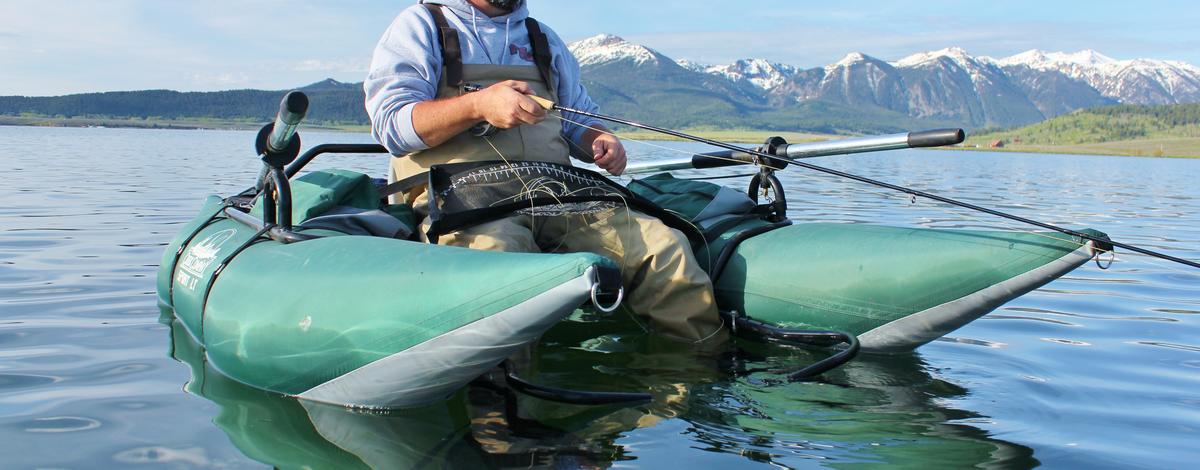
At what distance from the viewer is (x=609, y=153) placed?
5.15 meters

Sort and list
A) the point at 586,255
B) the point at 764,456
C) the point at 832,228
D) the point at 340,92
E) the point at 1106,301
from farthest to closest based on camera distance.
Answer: the point at 340,92 → the point at 1106,301 → the point at 832,228 → the point at 764,456 → the point at 586,255

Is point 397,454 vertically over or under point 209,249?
under

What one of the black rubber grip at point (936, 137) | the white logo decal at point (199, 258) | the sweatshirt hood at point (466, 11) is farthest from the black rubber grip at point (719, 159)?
the white logo decal at point (199, 258)

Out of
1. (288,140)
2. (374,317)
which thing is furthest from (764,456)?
(288,140)

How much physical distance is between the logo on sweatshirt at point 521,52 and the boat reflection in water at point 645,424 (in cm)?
163

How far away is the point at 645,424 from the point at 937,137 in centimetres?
201

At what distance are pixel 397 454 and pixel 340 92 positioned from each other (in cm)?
17628

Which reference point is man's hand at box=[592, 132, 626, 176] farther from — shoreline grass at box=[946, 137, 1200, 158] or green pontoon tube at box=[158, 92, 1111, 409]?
shoreline grass at box=[946, 137, 1200, 158]

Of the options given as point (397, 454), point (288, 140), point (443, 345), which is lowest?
point (397, 454)

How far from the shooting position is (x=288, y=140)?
4.54 meters

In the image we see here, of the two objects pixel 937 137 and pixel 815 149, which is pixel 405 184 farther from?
pixel 937 137

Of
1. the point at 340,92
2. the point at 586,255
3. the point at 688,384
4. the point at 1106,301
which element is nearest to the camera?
the point at 586,255

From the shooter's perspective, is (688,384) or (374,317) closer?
(374,317)

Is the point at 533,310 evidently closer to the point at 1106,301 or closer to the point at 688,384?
the point at 688,384
